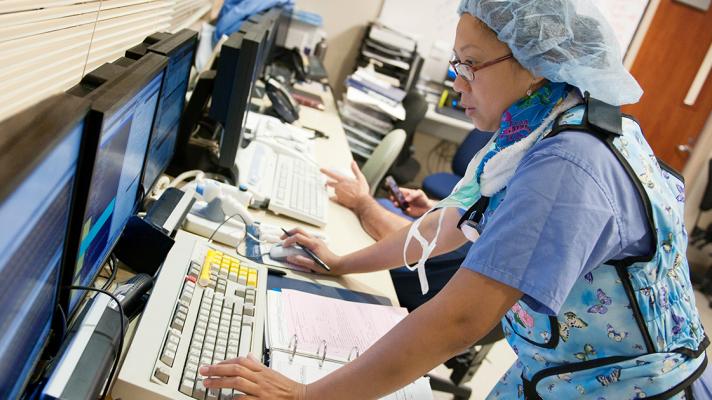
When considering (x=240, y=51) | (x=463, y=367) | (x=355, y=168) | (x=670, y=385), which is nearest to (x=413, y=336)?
(x=670, y=385)

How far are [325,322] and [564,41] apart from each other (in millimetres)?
755

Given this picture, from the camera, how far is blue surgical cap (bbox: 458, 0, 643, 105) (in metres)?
1.06

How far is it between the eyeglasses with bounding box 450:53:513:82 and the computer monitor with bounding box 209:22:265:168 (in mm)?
626

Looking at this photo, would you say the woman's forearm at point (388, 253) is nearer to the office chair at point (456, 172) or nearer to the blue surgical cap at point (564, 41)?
the blue surgical cap at point (564, 41)

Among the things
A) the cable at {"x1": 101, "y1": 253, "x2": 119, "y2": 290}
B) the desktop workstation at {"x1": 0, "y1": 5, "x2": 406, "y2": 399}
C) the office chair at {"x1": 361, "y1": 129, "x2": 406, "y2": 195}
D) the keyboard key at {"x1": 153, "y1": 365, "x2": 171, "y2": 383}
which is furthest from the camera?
the office chair at {"x1": 361, "y1": 129, "x2": 406, "y2": 195}

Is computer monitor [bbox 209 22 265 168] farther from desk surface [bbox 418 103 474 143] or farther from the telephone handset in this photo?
desk surface [bbox 418 103 474 143]

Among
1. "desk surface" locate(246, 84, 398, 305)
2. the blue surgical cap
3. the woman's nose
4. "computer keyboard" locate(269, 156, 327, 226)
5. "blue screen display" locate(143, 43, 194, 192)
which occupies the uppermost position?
the blue surgical cap

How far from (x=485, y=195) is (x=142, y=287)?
0.67 metres

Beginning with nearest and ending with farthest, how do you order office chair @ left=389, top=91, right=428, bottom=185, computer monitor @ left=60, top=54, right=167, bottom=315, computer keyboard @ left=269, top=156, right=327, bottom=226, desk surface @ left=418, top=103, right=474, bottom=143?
computer monitor @ left=60, top=54, right=167, bottom=315 → computer keyboard @ left=269, top=156, right=327, bottom=226 → office chair @ left=389, top=91, right=428, bottom=185 → desk surface @ left=418, top=103, right=474, bottom=143

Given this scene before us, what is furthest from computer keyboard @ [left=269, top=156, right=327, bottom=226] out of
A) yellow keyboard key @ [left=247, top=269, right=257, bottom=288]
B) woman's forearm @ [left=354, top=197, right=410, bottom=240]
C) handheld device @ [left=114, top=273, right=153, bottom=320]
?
handheld device @ [left=114, top=273, right=153, bottom=320]

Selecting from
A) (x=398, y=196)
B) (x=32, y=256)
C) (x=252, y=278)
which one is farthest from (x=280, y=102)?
(x=32, y=256)

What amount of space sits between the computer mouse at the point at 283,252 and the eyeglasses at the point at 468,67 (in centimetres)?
67

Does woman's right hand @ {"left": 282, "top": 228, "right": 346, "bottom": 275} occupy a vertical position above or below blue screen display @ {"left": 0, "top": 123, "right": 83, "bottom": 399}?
below

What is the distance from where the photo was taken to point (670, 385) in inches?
41.3
